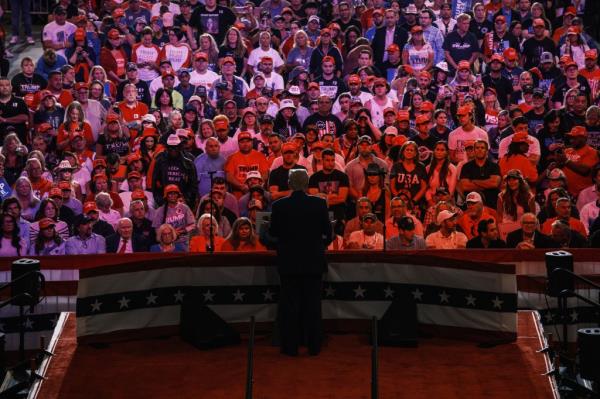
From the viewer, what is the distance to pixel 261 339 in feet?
40.0

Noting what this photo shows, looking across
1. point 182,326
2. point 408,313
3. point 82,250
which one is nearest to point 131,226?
point 82,250

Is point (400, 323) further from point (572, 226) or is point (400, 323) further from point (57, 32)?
point (57, 32)

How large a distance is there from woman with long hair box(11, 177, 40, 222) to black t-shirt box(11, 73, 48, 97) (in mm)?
4357

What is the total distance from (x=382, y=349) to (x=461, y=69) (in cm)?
987

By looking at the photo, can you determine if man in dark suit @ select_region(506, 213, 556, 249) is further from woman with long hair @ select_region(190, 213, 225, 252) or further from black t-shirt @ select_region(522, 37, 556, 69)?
black t-shirt @ select_region(522, 37, 556, 69)

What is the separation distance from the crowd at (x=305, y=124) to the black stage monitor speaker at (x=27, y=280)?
71.1 inches

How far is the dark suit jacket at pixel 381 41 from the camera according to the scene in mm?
22531

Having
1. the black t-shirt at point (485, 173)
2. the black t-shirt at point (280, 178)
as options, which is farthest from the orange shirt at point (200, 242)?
the black t-shirt at point (485, 173)

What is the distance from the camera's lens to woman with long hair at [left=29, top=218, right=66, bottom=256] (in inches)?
599

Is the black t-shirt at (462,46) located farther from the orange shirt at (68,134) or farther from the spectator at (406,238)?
the spectator at (406,238)

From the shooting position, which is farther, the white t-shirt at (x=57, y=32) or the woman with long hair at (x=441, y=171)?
the white t-shirt at (x=57, y=32)

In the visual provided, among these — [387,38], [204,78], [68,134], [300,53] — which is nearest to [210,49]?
[204,78]

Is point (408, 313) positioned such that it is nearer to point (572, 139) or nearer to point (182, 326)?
point (182, 326)

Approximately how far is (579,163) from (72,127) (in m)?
7.67
